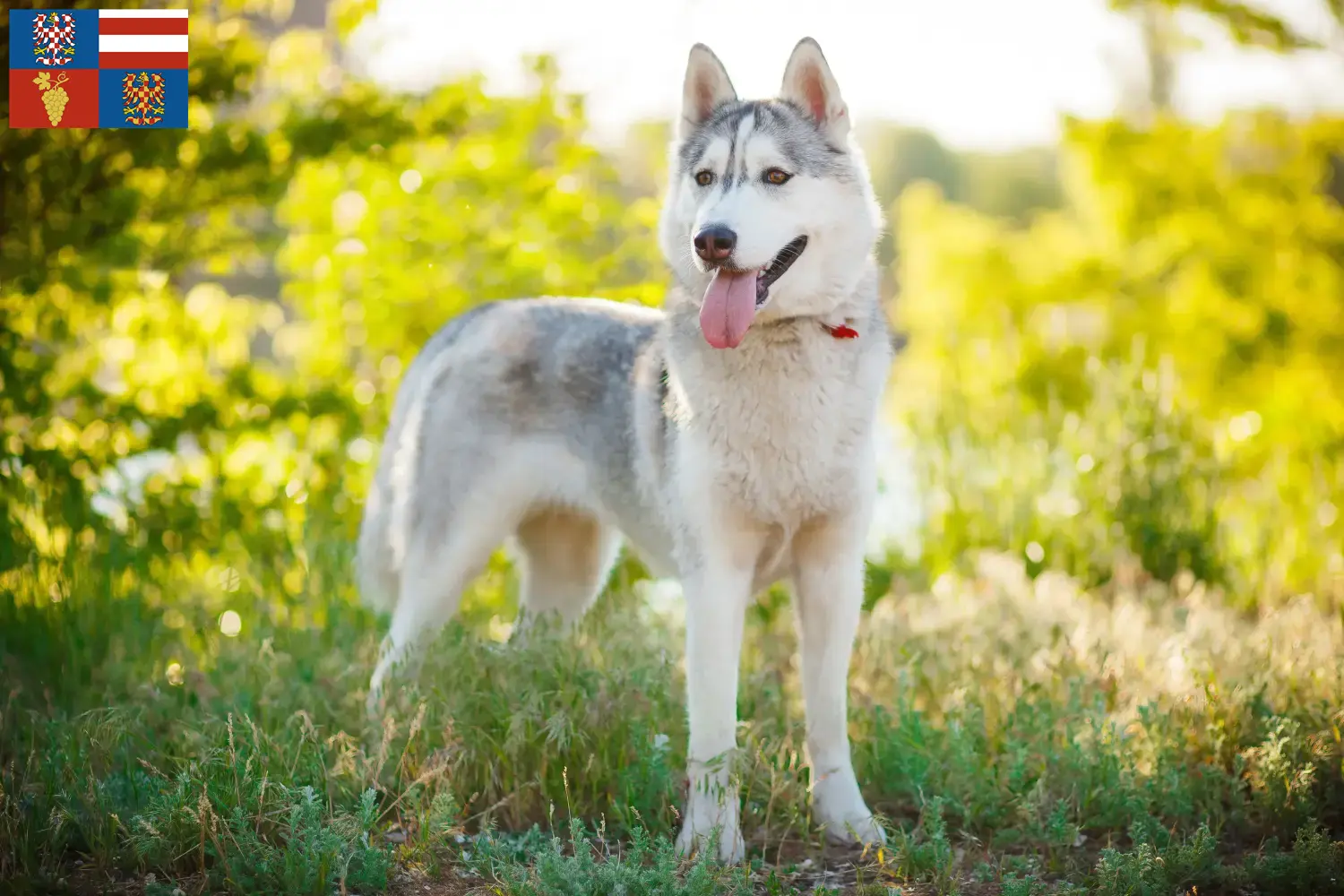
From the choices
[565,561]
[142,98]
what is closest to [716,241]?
[565,561]

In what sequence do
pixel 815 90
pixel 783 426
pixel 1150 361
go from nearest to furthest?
1. pixel 783 426
2. pixel 815 90
3. pixel 1150 361

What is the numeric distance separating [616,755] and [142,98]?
318 cm

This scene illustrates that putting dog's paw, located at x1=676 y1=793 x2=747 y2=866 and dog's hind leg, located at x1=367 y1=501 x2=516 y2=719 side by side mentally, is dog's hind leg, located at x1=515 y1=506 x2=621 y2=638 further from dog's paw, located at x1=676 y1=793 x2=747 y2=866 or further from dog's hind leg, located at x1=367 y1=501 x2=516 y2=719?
dog's paw, located at x1=676 y1=793 x2=747 y2=866

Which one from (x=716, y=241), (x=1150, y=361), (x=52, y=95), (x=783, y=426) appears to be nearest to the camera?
(x=716, y=241)

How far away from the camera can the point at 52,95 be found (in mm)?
4523

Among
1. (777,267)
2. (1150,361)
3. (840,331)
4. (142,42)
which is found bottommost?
(1150,361)

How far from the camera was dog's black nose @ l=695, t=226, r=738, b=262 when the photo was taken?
299cm

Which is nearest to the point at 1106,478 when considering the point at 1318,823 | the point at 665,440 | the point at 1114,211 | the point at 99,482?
the point at 1318,823

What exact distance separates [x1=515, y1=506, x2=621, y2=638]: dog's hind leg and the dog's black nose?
1691mm

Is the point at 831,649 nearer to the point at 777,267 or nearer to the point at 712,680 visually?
the point at 712,680

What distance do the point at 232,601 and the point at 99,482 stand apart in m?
0.76

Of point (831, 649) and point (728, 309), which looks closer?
point (728, 309)

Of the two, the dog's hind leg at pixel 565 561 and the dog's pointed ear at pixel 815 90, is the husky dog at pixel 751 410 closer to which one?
the dog's pointed ear at pixel 815 90

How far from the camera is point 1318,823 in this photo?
336cm
